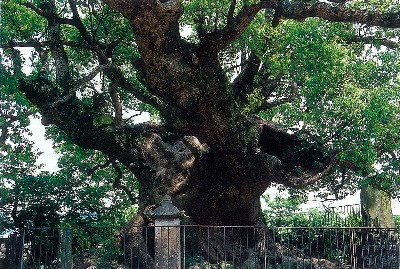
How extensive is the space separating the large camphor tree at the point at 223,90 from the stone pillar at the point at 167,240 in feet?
8.54

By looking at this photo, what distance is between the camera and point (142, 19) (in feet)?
35.8

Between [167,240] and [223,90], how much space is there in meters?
3.76

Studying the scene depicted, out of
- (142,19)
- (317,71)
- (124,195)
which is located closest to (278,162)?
(317,71)

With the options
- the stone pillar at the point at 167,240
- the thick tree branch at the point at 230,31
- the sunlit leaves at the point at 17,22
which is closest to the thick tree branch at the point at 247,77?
the thick tree branch at the point at 230,31

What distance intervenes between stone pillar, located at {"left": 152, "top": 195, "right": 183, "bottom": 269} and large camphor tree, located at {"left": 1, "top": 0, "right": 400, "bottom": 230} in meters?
2.60

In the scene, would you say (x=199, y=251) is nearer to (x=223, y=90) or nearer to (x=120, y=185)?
(x=120, y=185)

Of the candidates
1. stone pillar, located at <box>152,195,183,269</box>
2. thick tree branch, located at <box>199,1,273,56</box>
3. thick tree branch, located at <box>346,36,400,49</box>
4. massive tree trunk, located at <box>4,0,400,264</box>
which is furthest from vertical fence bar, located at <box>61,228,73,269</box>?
thick tree branch, located at <box>346,36,400,49</box>

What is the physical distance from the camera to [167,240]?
10336 mm

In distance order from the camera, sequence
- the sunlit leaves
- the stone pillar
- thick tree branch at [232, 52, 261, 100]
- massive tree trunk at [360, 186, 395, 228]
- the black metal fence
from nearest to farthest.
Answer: the stone pillar → the black metal fence → the sunlit leaves → thick tree branch at [232, 52, 261, 100] → massive tree trunk at [360, 186, 395, 228]

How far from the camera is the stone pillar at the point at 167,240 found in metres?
10.2

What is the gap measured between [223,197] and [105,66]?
451 cm

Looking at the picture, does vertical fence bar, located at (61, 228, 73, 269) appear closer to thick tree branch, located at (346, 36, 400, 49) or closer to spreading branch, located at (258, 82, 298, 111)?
spreading branch, located at (258, 82, 298, 111)

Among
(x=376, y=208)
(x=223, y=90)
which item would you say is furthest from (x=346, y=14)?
(x=376, y=208)

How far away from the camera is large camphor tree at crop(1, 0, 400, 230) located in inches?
458
